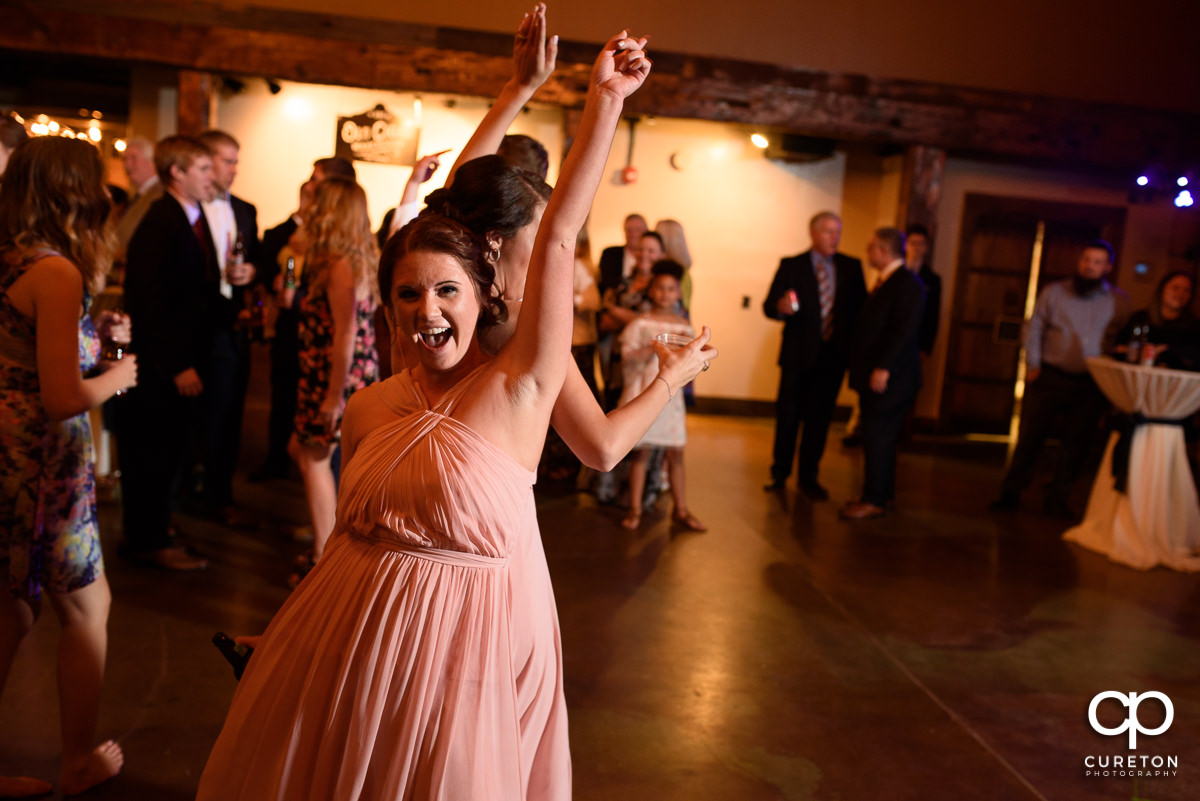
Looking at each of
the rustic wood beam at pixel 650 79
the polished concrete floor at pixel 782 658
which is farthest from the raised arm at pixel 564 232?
the rustic wood beam at pixel 650 79

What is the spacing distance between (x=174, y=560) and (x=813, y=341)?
152 inches

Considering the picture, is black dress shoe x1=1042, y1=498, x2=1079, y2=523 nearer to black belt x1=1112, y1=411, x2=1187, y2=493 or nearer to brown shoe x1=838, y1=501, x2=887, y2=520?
black belt x1=1112, y1=411, x2=1187, y2=493

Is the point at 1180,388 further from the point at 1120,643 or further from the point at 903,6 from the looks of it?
the point at 903,6

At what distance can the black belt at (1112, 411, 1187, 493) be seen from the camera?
4.88 meters

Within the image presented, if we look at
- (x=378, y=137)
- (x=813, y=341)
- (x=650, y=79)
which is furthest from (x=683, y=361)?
(x=378, y=137)

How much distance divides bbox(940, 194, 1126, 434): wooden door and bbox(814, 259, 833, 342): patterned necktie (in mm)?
3357

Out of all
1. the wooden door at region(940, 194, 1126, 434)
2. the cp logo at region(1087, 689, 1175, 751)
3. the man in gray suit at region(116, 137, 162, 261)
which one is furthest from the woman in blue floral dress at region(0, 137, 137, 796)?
the wooden door at region(940, 194, 1126, 434)

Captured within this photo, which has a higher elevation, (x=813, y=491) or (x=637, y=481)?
(x=637, y=481)

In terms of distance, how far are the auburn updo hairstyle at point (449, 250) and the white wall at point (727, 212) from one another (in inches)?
292

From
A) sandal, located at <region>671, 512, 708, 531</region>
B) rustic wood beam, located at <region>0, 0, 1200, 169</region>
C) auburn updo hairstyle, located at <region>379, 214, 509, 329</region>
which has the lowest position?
sandal, located at <region>671, 512, 708, 531</region>

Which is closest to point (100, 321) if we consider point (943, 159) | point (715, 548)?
point (715, 548)

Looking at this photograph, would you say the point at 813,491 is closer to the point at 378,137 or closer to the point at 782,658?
the point at 782,658

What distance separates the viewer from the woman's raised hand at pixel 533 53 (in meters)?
1.61

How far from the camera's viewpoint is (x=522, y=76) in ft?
5.50
